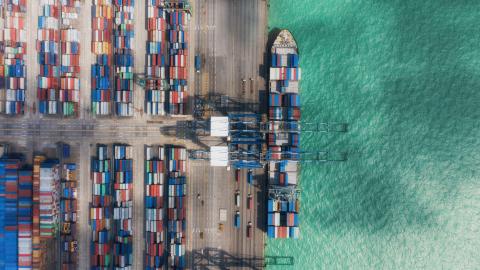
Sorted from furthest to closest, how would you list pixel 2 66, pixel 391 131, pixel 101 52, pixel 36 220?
pixel 391 131, pixel 101 52, pixel 2 66, pixel 36 220

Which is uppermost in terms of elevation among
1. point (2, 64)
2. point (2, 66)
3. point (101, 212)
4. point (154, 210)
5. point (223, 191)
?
point (2, 64)

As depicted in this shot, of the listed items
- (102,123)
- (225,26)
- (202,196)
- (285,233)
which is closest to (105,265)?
(202,196)

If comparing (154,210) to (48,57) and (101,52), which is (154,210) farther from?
(48,57)

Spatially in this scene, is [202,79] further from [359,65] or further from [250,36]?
[359,65]

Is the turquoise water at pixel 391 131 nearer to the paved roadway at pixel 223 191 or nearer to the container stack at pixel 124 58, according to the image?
the paved roadway at pixel 223 191

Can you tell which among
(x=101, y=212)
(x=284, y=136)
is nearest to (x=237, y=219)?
(x=284, y=136)

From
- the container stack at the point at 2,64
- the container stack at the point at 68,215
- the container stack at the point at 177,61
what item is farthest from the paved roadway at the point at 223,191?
the container stack at the point at 2,64

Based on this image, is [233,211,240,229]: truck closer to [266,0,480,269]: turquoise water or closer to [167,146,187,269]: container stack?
[266,0,480,269]: turquoise water
